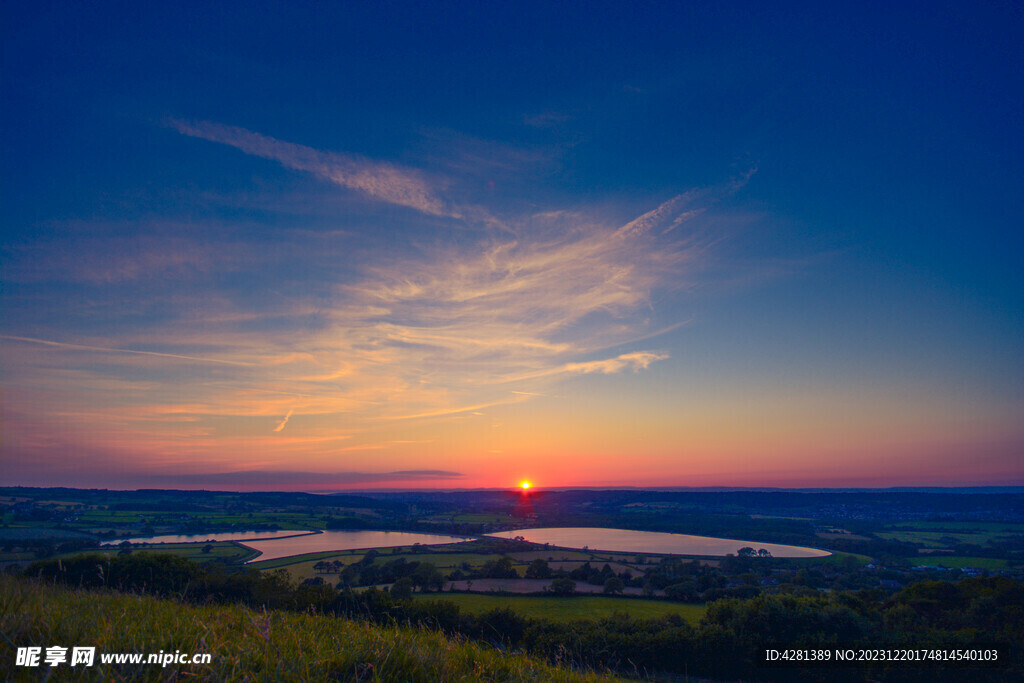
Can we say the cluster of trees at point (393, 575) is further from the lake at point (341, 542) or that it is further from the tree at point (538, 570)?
the tree at point (538, 570)

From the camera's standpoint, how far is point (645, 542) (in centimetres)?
9094

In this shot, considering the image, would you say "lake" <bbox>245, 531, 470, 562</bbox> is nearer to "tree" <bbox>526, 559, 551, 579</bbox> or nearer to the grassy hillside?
"tree" <bbox>526, 559, 551, 579</bbox>

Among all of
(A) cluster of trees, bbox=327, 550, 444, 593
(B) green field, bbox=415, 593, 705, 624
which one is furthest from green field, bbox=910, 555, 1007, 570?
(A) cluster of trees, bbox=327, 550, 444, 593

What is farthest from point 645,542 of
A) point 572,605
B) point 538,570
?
point 572,605

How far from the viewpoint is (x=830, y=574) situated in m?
56.9

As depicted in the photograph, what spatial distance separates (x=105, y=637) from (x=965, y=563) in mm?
83013

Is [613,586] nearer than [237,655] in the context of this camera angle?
No

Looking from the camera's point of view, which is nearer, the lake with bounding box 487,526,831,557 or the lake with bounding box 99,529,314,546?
the lake with bounding box 99,529,314,546

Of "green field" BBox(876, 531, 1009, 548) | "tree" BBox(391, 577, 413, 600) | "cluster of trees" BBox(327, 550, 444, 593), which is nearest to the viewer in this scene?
"tree" BBox(391, 577, 413, 600)

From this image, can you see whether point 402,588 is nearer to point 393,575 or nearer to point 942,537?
point 393,575

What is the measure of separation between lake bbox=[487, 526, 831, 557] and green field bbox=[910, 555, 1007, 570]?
12265 millimetres

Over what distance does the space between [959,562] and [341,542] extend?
262 feet

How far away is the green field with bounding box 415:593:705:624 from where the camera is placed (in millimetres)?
38250

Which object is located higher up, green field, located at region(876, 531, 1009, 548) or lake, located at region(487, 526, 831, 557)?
green field, located at region(876, 531, 1009, 548)
